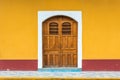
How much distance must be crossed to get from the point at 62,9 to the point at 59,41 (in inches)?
52.8

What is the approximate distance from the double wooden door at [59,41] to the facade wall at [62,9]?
0.44 meters

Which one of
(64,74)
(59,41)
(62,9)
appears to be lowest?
(64,74)

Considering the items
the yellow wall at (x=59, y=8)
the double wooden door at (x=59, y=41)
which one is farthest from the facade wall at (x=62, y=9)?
the double wooden door at (x=59, y=41)

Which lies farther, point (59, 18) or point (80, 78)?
point (59, 18)

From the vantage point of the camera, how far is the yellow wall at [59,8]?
15.5m

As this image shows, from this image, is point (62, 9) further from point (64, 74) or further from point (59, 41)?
point (64, 74)

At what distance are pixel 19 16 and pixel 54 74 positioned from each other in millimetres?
2760

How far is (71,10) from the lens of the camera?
51.0ft

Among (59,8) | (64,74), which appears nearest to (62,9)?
(59,8)

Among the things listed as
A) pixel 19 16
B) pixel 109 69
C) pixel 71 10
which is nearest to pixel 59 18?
pixel 71 10

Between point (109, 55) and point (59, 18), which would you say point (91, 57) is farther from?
point (59, 18)

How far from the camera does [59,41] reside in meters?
15.8

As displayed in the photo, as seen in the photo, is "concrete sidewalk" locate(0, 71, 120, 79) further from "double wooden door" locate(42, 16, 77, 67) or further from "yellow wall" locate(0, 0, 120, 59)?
"double wooden door" locate(42, 16, 77, 67)

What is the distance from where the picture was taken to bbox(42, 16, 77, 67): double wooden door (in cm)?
1580
